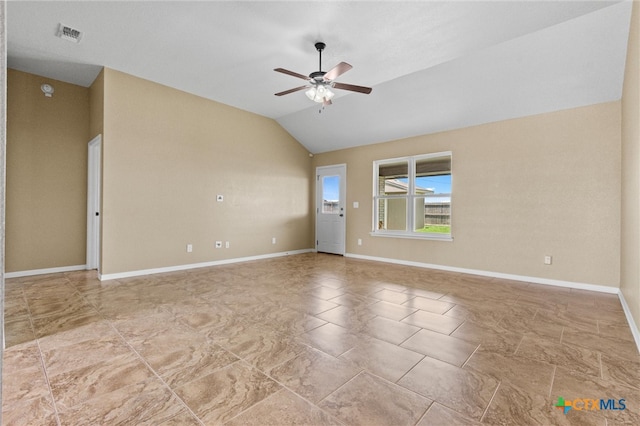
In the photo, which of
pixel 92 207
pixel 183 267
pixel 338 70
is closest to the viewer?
pixel 338 70

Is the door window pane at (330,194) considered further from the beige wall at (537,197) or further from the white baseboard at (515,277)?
the beige wall at (537,197)

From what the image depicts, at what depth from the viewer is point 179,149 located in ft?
16.8

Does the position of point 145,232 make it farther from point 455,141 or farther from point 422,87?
point 455,141

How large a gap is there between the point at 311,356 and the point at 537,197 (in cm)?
418

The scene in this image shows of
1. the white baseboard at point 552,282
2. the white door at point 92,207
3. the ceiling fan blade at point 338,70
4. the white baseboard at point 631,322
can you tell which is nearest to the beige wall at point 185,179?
the white door at point 92,207

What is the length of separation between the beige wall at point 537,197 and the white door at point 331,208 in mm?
1757

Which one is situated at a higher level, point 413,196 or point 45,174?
point 45,174

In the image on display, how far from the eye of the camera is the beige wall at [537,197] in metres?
4.00

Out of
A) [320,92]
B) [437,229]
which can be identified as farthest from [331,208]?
[320,92]

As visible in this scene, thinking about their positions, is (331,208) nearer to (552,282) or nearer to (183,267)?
(183,267)

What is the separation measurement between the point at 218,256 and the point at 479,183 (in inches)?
188

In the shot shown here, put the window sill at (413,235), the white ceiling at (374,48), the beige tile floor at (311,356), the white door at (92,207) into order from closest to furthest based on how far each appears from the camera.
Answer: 1. the beige tile floor at (311,356)
2. the white ceiling at (374,48)
3. the white door at (92,207)
4. the window sill at (413,235)

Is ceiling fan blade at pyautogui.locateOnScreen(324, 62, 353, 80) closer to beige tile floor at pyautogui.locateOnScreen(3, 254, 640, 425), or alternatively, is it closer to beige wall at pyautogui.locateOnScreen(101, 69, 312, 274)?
beige tile floor at pyautogui.locateOnScreen(3, 254, 640, 425)

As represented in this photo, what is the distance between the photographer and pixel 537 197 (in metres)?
4.48
